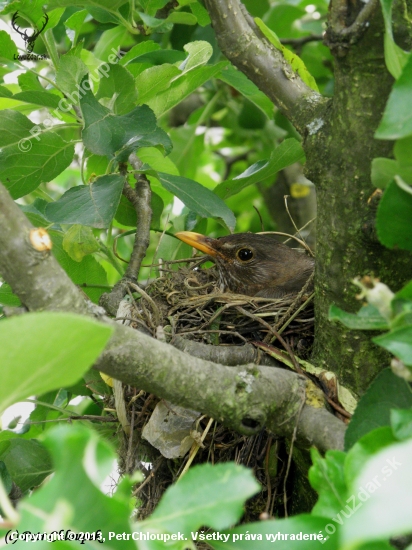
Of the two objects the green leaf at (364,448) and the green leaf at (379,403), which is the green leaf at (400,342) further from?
the green leaf at (379,403)

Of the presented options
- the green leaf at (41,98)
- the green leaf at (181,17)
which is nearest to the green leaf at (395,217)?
the green leaf at (41,98)

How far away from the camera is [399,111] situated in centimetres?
108

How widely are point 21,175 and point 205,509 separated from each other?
6.13ft

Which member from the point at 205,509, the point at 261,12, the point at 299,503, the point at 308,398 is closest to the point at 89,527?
the point at 205,509

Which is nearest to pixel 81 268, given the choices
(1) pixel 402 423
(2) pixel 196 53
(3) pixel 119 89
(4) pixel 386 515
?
(3) pixel 119 89

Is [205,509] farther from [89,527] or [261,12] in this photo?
[261,12]

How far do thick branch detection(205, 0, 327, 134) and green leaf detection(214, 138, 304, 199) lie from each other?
50cm

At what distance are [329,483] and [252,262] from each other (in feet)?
8.46

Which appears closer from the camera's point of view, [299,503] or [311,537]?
[311,537]

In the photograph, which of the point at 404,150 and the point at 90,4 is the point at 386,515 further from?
the point at 90,4

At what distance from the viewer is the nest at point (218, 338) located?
2215 millimetres

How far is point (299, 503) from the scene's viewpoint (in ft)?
7.13

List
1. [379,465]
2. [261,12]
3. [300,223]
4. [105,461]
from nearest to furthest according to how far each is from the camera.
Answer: [379,465]
[105,461]
[261,12]
[300,223]

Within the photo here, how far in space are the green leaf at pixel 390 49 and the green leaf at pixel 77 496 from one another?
35.2 inches
